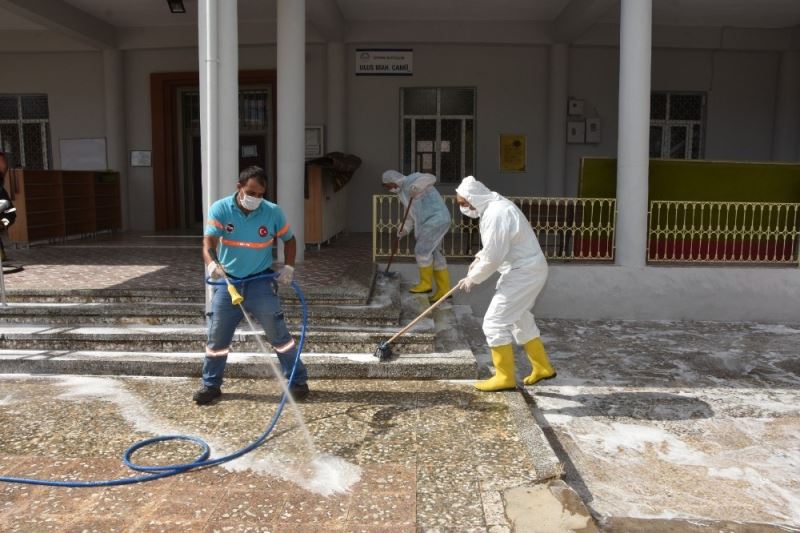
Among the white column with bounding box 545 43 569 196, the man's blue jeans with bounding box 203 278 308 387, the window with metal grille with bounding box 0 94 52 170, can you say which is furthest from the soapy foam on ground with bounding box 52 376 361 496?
the window with metal grille with bounding box 0 94 52 170

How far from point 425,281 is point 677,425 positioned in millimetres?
3290

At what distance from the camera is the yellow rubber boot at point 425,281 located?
7.09 meters

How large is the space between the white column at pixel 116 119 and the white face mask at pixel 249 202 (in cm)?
956

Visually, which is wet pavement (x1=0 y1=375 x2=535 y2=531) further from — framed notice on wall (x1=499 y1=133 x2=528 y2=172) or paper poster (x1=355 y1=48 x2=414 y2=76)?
paper poster (x1=355 y1=48 x2=414 y2=76)

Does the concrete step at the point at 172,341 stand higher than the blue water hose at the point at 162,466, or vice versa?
the concrete step at the point at 172,341

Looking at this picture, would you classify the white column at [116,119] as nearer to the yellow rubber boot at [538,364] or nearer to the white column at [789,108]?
the yellow rubber boot at [538,364]

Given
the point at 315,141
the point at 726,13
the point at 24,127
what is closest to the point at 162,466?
the point at 315,141

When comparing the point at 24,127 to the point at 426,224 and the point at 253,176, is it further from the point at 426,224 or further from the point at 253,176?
the point at 253,176

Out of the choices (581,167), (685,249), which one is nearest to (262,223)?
(581,167)

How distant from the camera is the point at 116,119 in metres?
12.4

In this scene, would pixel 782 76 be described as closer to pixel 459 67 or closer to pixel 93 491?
pixel 459 67

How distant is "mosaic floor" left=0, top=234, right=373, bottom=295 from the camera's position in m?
6.61

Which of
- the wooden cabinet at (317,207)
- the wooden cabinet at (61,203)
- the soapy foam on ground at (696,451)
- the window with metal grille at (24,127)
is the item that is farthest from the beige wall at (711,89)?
the window with metal grille at (24,127)

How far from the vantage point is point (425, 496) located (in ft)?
10.3
